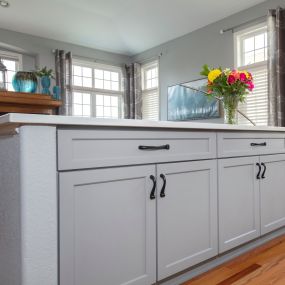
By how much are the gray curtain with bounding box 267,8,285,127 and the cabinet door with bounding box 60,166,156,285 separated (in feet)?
8.86

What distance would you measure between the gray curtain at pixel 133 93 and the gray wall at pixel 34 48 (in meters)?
0.92

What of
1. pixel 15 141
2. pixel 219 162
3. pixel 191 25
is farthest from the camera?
pixel 191 25

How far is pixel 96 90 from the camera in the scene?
19.3 ft

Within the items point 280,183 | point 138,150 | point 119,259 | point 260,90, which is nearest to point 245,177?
point 280,183

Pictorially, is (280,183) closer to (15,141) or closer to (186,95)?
(15,141)

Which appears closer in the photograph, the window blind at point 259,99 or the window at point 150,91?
the window blind at point 259,99

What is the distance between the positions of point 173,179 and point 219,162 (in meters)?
0.38

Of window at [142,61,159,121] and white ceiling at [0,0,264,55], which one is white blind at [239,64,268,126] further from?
window at [142,61,159,121]

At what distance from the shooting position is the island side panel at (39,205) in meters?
0.90

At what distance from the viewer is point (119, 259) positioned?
115 cm

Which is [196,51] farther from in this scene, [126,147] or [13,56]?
[126,147]

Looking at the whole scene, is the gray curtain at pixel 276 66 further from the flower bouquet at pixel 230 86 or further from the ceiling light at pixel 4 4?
the ceiling light at pixel 4 4

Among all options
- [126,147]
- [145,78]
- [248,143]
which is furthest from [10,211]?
[145,78]

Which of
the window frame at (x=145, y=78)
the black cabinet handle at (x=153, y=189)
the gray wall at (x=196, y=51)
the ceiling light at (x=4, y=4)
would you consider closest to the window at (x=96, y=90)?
the window frame at (x=145, y=78)
